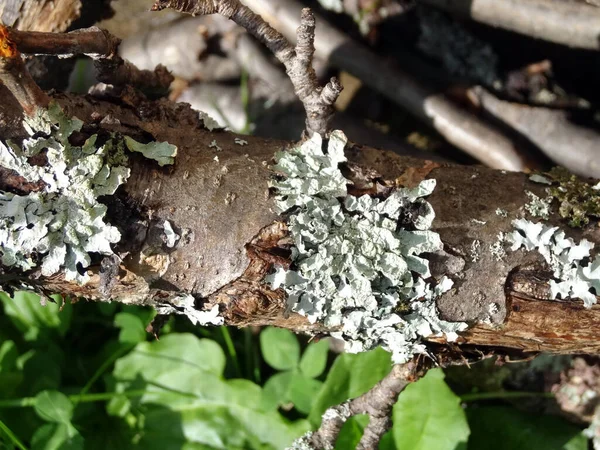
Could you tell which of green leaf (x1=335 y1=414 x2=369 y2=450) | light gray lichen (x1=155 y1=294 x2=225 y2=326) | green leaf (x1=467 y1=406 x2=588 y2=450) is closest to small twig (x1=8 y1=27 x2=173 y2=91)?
light gray lichen (x1=155 y1=294 x2=225 y2=326)

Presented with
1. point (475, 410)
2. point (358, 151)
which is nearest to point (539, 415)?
point (475, 410)

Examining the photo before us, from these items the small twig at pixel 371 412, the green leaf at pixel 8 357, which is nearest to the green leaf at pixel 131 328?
the green leaf at pixel 8 357

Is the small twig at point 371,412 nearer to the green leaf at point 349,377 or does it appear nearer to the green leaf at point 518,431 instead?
the green leaf at point 349,377

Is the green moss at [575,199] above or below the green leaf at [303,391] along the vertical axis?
above

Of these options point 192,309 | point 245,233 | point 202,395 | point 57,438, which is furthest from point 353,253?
point 57,438

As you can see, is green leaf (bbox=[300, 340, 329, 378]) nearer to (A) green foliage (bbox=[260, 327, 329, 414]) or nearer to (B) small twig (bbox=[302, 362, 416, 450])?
(A) green foliage (bbox=[260, 327, 329, 414])

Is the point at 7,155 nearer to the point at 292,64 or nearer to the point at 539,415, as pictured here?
the point at 292,64
